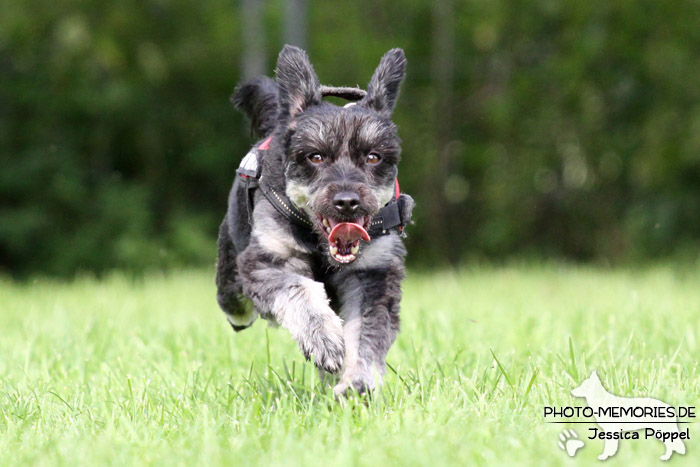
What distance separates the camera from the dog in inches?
141

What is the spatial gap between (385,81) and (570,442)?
6.31ft

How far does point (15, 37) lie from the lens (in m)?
16.8

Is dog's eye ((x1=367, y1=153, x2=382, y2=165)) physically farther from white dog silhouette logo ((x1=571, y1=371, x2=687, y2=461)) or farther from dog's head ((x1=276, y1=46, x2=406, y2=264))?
white dog silhouette logo ((x1=571, y1=371, x2=687, y2=461))

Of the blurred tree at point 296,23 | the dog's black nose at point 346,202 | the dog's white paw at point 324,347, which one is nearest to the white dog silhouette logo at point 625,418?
the dog's white paw at point 324,347

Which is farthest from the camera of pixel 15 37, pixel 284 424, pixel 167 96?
pixel 167 96

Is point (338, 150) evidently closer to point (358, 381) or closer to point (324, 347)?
point (324, 347)

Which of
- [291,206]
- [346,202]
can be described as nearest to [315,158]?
[291,206]

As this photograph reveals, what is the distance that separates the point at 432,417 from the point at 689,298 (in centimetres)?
557

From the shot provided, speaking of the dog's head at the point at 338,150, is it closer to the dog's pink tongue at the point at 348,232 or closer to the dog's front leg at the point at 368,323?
the dog's pink tongue at the point at 348,232

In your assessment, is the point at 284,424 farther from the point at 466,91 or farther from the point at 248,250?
the point at 466,91

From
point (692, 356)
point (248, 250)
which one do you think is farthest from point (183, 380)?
point (692, 356)

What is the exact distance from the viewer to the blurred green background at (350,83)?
630 inches

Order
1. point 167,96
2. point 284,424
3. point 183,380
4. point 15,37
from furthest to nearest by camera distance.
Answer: point 167,96 → point 15,37 → point 183,380 → point 284,424

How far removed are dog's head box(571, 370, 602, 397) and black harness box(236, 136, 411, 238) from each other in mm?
1102
